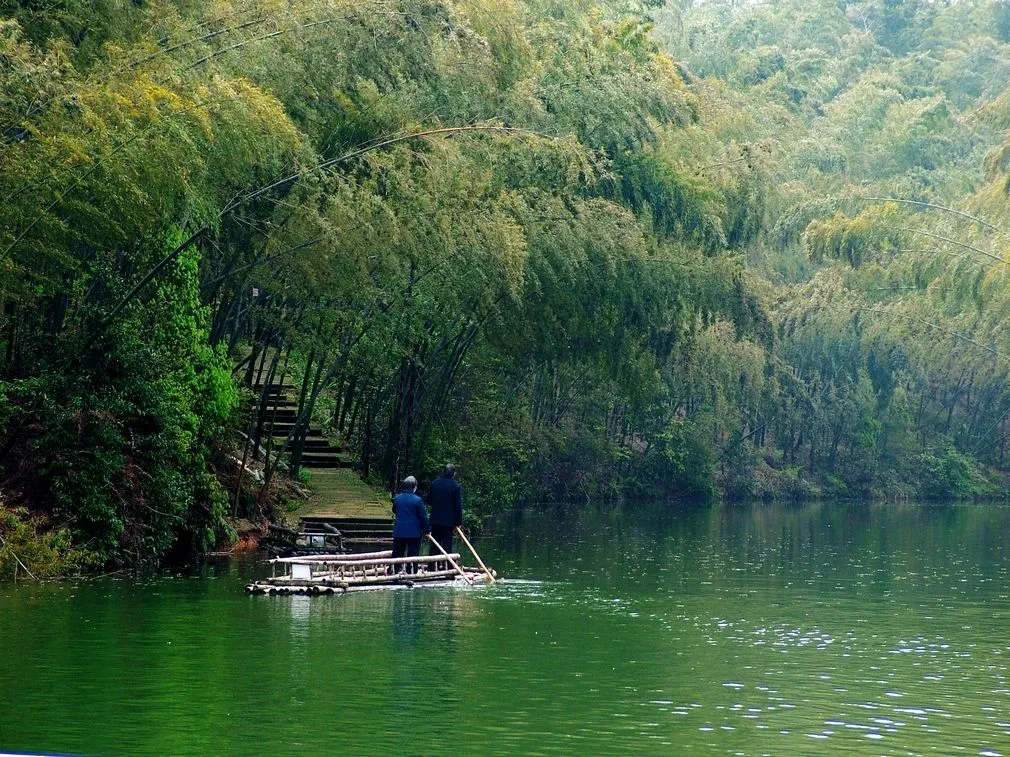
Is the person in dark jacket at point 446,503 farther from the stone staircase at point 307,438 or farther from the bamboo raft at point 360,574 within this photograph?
the stone staircase at point 307,438

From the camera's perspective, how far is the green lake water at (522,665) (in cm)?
1073

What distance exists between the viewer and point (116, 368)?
66.6 ft

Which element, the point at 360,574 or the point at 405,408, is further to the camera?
the point at 405,408

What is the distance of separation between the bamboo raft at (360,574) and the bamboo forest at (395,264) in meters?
2.28

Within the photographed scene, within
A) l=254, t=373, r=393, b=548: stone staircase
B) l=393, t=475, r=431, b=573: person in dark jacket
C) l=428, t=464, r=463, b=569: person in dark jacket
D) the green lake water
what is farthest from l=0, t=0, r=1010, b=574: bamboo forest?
l=428, t=464, r=463, b=569: person in dark jacket

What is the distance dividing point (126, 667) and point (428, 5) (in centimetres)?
1130

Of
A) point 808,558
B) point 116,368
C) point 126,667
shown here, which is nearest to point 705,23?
point 808,558

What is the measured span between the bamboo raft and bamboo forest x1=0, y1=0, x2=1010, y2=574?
89.9 inches

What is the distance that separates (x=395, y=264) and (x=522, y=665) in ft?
36.0

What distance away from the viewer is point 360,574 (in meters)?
19.5

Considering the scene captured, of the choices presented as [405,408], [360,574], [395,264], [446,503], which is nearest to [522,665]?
[360,574]

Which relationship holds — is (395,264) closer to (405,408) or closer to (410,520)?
(410,520)

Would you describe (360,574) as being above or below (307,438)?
below

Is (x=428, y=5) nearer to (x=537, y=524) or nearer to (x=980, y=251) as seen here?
(x=537, y=524)
